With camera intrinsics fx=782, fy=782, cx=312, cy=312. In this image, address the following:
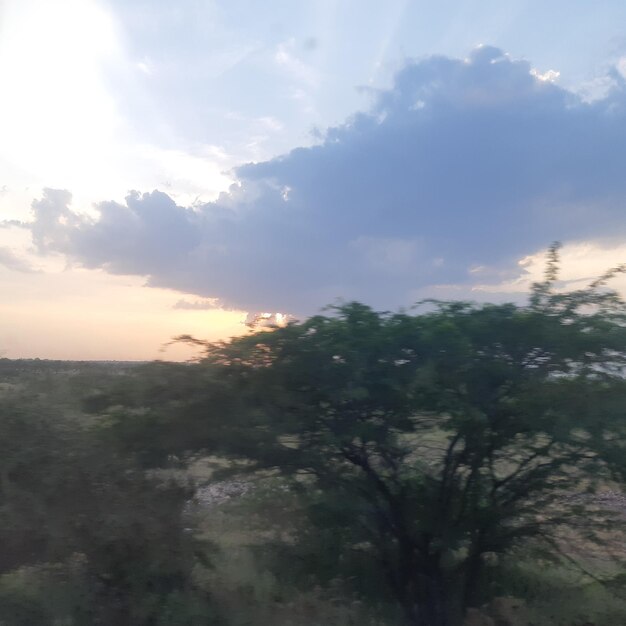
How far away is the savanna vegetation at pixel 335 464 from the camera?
8.80 m

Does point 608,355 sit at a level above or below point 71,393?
above

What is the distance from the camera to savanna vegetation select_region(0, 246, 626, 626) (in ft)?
28.9

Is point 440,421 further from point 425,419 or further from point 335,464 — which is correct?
point 335,464

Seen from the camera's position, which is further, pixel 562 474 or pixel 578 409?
pixel 562 474

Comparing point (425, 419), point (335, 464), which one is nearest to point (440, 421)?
point (425, 419)

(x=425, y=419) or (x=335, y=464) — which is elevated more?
(x=425, y=419)

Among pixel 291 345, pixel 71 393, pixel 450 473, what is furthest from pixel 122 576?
pixel 450 473

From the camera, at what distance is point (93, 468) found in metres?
8.89

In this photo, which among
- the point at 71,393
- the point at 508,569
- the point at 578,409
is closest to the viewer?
the point at 578,409

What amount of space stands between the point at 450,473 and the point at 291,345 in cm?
255

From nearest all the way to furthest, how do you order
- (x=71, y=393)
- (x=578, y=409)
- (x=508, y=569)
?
(x=578, y=409), (x=71, y=393), (x=508, y=569)

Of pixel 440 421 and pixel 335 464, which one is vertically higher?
pixel 440 421

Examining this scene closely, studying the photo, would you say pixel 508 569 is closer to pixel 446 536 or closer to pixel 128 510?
pixel 446 536

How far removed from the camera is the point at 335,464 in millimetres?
9258
